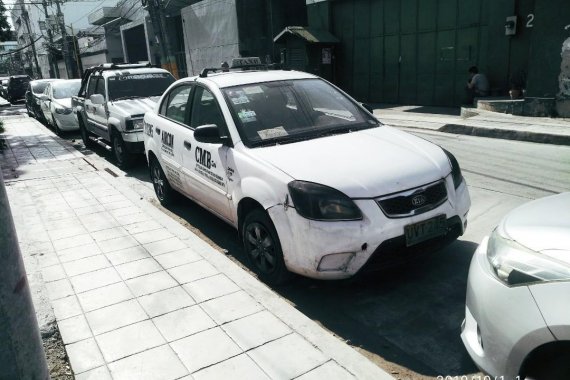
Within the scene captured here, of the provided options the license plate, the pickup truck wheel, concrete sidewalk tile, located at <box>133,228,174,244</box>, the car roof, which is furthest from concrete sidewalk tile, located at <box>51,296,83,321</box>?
the pickup truck wheel

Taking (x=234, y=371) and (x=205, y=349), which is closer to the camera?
(x=234, y=371)

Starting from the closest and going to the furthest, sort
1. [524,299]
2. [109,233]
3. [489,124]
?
[524,299], [109,233], [489,124]

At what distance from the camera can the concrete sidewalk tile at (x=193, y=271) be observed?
161 inches

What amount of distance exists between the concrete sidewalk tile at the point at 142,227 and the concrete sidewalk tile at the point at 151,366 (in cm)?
245

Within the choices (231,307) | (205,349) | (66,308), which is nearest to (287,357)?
(205,349)

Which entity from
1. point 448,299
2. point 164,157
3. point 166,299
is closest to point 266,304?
point 166,299

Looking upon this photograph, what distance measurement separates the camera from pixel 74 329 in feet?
11.1

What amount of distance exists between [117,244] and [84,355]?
2.03 meters

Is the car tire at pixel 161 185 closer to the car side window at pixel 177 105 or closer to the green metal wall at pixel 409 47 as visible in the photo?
the car side window at pixel 177 105

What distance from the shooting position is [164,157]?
5.81 m

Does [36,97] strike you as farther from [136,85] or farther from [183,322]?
[183,322]

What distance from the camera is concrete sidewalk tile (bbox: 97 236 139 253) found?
487 cm

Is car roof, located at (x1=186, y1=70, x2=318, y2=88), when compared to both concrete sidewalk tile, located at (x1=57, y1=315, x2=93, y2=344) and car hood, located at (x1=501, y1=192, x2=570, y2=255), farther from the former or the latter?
car hood, located at (x1=501, y1=192, x2=570, y2=255)

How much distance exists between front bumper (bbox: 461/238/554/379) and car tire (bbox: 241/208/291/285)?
160 centimetres
